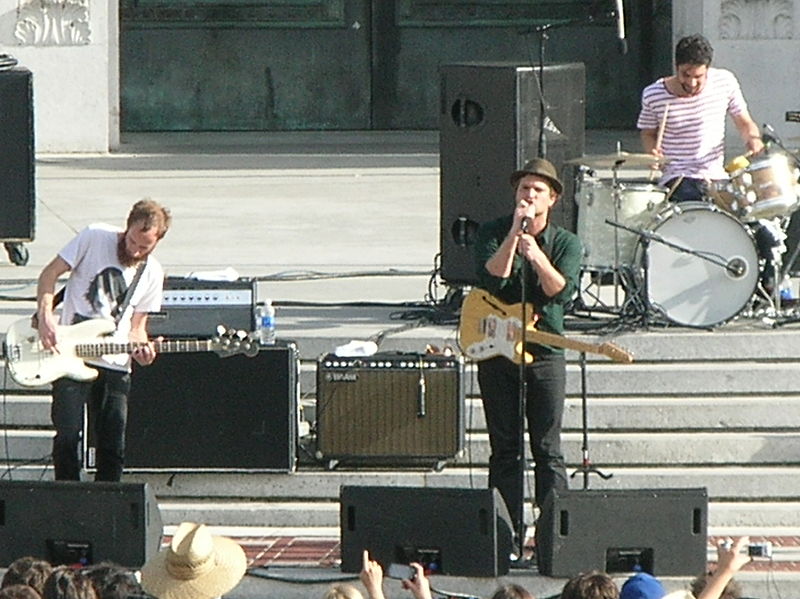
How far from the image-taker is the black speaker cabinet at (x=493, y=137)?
1274cm

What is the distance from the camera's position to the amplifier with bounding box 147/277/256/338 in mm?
11906

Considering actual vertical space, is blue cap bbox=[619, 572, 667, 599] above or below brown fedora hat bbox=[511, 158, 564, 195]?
below

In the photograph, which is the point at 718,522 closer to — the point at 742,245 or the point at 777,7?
the point at 742,245

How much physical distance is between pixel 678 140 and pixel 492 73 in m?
1.36

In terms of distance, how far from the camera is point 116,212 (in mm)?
18047

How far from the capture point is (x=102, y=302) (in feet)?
35.9

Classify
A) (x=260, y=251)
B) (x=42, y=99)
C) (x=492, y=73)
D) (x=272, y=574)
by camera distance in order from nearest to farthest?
1. (x=272, y=574)
2. (x=492, y=73)
3. (x=260, y=251)
4. (x=42, y=99)

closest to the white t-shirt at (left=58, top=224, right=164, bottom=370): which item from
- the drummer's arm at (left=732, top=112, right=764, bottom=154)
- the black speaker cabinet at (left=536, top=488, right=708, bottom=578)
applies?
the black speaker cabinet at (left=536, top=488, right=708, bottom=578)

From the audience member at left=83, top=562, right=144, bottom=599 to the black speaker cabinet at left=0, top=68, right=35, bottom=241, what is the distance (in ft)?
24.6

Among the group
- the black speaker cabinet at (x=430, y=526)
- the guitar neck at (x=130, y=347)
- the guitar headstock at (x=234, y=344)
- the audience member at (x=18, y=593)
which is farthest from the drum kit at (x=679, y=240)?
the audience member at (x=18, y=593)

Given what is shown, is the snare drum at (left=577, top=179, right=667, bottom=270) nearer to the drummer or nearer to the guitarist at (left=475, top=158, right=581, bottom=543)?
the drummer

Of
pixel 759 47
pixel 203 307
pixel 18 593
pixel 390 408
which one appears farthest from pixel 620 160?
pixel 759 47

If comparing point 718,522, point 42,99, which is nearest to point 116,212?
point 42,99

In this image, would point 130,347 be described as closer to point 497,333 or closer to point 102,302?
point 102,302
